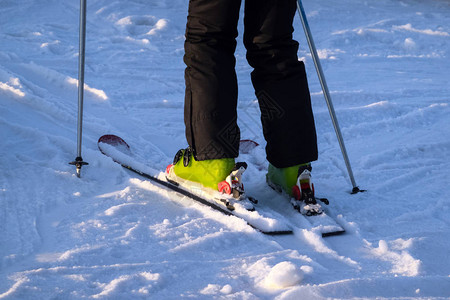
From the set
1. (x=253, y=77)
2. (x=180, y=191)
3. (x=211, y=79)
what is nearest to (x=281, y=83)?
(x=253, y=77)

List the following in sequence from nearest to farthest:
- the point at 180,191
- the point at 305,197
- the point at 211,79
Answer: the point at 211,79 → the point at 305,197 → the point at 180,191

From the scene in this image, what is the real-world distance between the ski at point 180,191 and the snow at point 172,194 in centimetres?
4

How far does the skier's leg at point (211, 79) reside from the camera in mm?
1993

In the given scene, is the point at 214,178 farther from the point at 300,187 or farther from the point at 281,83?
the point at 281,83

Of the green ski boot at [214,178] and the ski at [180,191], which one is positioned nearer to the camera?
the ski at [180,191]

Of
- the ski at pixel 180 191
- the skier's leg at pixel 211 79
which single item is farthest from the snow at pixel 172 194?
the skier's leg at pixel 211 79

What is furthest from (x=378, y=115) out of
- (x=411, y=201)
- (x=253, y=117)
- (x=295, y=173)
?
(x=295, y=173)

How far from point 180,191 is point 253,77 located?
23.3 inches

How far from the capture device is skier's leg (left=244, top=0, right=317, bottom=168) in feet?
6.77

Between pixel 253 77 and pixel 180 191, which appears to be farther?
pixel 180 191

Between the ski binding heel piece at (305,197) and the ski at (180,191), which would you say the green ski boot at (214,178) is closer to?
the ski at (180,191)

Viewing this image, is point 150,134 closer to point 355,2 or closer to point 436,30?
point 436,30

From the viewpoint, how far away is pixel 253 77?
222 cm

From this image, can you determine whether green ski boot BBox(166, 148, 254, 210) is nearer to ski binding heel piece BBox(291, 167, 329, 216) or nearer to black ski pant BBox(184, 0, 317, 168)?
black ski pant BBox(184, 0, 317, 168)
